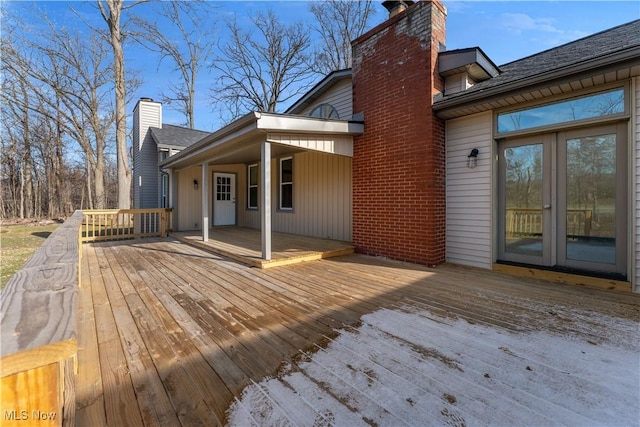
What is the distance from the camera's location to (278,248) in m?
6.20

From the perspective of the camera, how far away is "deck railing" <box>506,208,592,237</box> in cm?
393

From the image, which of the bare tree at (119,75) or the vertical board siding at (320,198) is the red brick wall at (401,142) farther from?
the bare tree at (119,75)

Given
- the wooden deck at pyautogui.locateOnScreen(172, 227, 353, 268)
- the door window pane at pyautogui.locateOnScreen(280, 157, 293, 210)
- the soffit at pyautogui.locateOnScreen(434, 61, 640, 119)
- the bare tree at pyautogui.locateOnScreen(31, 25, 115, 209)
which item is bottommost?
the wooden deck at pyautogui.locateOnScreen(172, 227, 353, 268)

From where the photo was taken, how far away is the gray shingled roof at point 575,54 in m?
3.58

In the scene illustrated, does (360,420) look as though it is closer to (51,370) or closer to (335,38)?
(51,370)

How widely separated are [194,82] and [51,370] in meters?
21.0

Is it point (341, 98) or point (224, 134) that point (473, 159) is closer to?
point (341, 98)

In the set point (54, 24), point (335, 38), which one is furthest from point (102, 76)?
point (335, 38)

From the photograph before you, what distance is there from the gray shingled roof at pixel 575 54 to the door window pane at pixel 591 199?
102 cm

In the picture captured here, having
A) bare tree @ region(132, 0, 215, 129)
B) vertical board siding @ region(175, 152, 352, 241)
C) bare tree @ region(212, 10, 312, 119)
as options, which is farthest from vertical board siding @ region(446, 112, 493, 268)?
bare tree @ region(212, 10, 312, 119)

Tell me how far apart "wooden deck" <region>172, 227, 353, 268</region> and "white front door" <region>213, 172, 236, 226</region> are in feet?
7.27

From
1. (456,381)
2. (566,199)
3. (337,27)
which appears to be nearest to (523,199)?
(566,199)

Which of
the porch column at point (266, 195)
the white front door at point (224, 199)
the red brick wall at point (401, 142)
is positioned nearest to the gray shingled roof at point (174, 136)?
the white front door at point (224, 199)

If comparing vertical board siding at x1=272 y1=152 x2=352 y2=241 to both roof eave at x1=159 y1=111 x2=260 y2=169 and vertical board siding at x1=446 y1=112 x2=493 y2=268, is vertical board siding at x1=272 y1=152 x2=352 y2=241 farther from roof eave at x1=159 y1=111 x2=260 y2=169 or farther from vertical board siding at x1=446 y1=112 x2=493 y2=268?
roof eave at x1=159 y1=111 x2=260 y2=169
